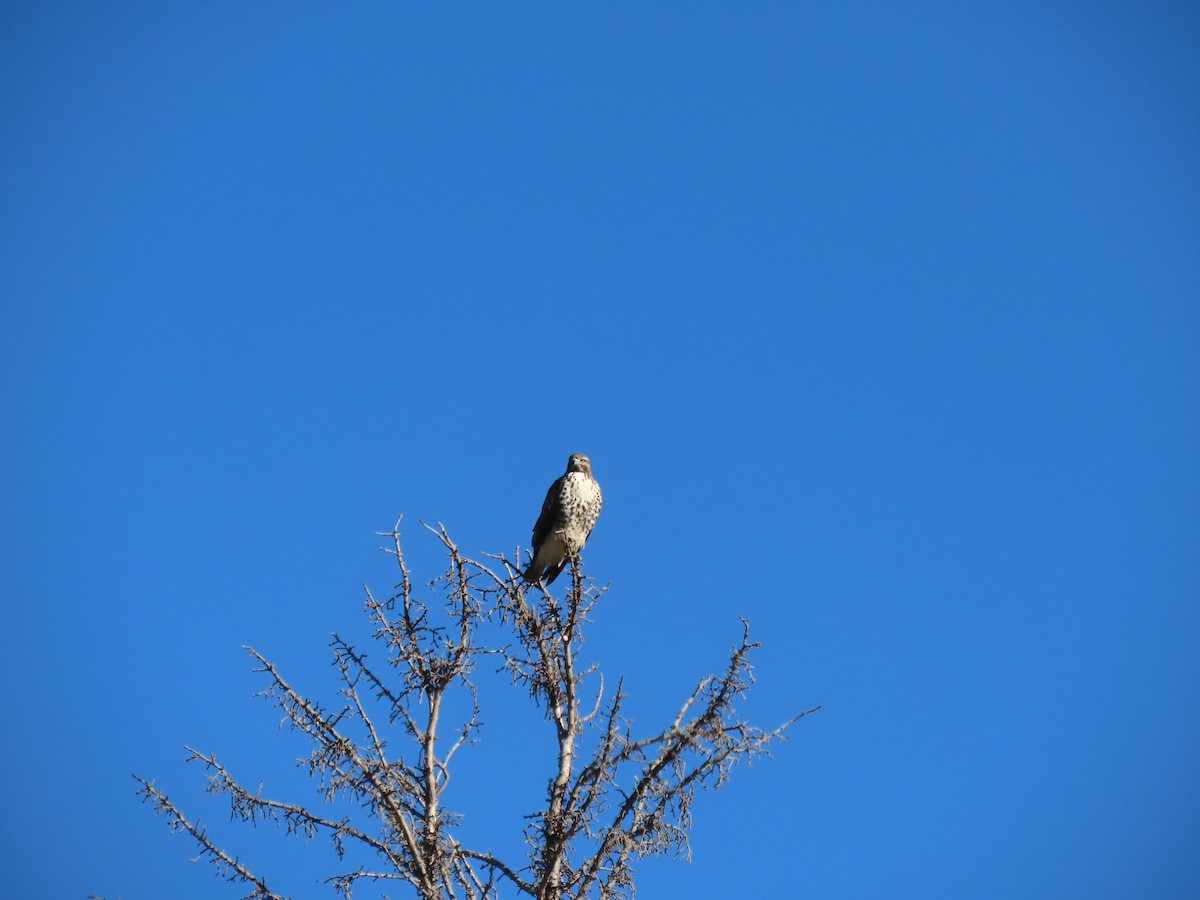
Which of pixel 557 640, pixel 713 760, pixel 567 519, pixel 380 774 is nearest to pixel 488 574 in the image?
pixel 557 640

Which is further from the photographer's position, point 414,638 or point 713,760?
point 414,638

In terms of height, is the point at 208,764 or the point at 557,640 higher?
the point at 557,640

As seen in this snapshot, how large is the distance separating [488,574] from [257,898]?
5.97 ft

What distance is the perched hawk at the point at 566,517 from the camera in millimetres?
9016

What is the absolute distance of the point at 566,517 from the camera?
901cm

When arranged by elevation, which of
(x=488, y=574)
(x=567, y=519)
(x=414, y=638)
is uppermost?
(x=567, y=519)

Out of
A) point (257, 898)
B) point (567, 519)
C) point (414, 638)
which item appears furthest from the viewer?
point (567, 519)

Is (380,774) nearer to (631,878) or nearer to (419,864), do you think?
(419,864)

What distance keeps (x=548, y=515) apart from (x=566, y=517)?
18 centimetres

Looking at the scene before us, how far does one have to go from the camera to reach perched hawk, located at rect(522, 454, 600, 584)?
29.6 feet

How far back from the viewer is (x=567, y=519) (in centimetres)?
901

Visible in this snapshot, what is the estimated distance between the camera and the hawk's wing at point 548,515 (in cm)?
908

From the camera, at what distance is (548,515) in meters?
9.12

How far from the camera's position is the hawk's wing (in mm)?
9078
